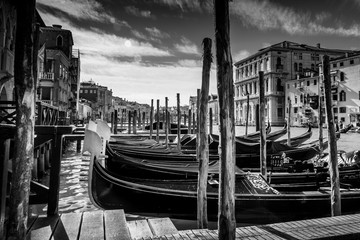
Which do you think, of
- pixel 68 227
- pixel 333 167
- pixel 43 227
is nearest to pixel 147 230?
pixel 68 227

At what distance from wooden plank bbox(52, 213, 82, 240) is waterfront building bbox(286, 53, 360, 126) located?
34.3 m

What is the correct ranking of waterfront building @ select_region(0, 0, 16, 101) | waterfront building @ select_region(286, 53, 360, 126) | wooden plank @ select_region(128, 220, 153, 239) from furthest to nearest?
waterfront building @ select_region(286, 53, 360, 126) < waterfront building @ select_region(0, 0, 16, 101) < wooden plank @ select_region(128, 220, 153, 239)

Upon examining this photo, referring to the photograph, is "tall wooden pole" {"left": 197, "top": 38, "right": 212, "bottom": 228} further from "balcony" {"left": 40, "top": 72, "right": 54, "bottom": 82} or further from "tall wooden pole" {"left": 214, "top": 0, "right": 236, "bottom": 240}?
"balcony" {"left": 40, "top": 72, "right": 54, "bottom": 82}

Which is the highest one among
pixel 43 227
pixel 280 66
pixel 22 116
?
pixel 280 66

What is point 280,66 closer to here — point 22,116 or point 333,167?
point 333,167

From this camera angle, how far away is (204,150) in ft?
13.0

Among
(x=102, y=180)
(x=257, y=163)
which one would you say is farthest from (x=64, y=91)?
(x=102, y=180)

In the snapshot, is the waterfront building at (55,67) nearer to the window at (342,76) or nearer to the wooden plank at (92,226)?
the wooden plank at (92,226)

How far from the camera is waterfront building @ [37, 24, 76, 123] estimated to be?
21.0m

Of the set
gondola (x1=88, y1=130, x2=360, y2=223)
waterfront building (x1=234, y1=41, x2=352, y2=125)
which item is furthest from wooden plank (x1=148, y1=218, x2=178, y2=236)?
waterfront building (x1=234, y1=41, x2=352, y2=125)

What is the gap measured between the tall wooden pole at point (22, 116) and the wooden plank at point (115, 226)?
2.57 feet

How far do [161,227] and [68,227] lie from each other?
3.17 ft

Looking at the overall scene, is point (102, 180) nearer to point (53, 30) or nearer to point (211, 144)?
point (211, 144)

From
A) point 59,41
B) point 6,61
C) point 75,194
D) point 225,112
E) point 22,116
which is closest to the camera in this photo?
point 22,116
